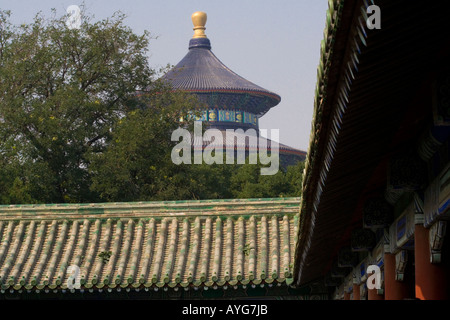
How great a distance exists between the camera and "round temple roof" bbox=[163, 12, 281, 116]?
52219mm

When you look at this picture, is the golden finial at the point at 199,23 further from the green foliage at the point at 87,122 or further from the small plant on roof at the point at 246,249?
the small plant on roof at the point at 246,249

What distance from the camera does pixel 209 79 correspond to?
5344 cm

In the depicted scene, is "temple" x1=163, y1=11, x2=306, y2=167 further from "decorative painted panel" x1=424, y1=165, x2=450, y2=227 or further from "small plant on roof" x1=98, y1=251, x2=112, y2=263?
"decorative painted panel" x1=424, y1=165, x2=450, y2=227

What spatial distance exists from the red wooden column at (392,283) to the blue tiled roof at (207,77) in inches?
1595

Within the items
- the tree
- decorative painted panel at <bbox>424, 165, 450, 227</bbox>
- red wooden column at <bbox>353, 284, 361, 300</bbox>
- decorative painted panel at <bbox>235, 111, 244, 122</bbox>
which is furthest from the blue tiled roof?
decorative painted panel at <bbox>424, 165, 450, 227</bbox>

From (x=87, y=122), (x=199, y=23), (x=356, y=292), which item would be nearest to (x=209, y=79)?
(x=199, y=23)

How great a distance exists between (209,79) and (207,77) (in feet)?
0.99

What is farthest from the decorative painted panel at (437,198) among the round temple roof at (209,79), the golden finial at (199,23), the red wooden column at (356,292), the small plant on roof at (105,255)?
the golden finial at (199,23)

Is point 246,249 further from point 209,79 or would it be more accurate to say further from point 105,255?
point 209,79

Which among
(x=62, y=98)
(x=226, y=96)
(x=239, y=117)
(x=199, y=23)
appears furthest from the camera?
(x=199, y=23)

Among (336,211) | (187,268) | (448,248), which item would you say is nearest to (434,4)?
(448,248)

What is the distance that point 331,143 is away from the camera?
641 centimetres

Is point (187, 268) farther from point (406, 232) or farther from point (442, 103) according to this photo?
point (442, 103)

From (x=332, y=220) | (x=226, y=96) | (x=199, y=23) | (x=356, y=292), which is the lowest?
(x=356, y=292)
